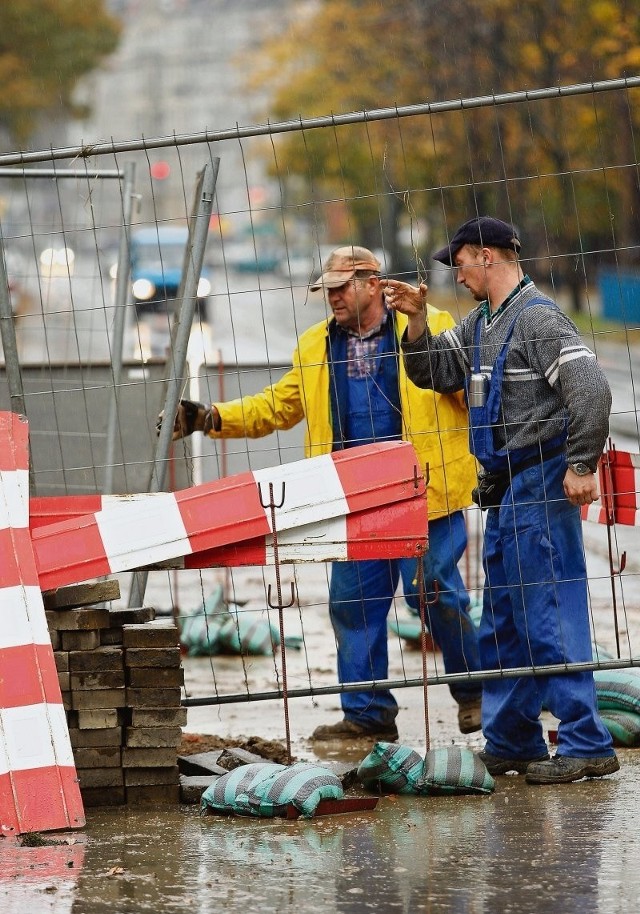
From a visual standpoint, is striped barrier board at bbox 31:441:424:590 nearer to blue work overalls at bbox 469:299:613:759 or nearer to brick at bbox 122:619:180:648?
brick at bbox 122:619:180:648

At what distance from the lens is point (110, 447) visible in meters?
7.69

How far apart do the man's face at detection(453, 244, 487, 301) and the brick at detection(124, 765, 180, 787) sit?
212 cm

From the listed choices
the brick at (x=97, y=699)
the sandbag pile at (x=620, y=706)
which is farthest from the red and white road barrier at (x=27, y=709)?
the sandbag pile at (x=620, y=706)

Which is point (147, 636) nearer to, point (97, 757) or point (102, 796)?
point (97, 757)

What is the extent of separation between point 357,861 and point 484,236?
2.49 m

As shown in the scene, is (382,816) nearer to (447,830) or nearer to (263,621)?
(447,830)

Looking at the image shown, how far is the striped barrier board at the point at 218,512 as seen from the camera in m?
5.35

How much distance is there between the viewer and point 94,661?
17.9 feet

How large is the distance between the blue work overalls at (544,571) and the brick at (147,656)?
49.2 inches

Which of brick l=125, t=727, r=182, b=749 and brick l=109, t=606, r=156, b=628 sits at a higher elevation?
brick l=109, t=606, r=156, b=628

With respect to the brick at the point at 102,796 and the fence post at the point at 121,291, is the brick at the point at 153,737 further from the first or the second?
the fence post at the point at 121,291

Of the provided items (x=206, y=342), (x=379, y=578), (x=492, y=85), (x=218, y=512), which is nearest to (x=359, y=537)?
(x=218, y=512)

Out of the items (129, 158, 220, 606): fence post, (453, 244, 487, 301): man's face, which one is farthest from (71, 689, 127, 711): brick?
(453, 244, 487, 301): man's face

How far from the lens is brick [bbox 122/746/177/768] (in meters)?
5.48
